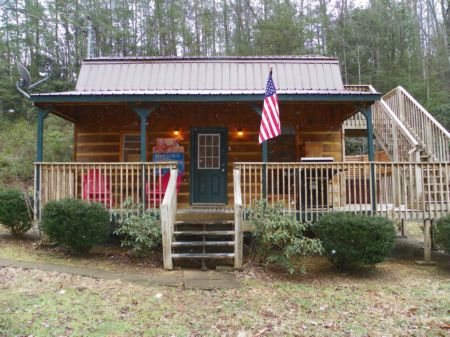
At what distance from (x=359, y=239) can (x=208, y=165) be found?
4.84 meters

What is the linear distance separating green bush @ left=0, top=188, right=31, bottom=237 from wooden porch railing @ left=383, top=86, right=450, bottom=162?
9325mm

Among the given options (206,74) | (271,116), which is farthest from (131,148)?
(271,116)

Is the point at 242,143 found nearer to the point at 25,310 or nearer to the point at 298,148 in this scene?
the point at 298,148

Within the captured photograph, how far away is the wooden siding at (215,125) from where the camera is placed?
9.61 m

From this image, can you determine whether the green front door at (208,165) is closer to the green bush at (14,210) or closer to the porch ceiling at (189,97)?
the porch ceiling at (189,97)

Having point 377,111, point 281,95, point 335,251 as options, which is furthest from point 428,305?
point 377,111

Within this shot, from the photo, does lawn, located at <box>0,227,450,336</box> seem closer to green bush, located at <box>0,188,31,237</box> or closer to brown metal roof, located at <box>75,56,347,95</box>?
green bush, located at <box>0,188,31,237</box>

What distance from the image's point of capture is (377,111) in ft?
34.3

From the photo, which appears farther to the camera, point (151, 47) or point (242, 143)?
point (151, 47)

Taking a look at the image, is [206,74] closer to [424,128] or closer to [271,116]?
[271,116]

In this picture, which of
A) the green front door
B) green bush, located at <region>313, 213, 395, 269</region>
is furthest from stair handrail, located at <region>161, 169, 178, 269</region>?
the green front door

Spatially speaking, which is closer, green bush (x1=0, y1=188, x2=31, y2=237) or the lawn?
the lawn

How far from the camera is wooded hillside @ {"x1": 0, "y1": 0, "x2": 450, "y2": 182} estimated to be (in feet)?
74.7

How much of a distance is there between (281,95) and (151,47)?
1875cm
